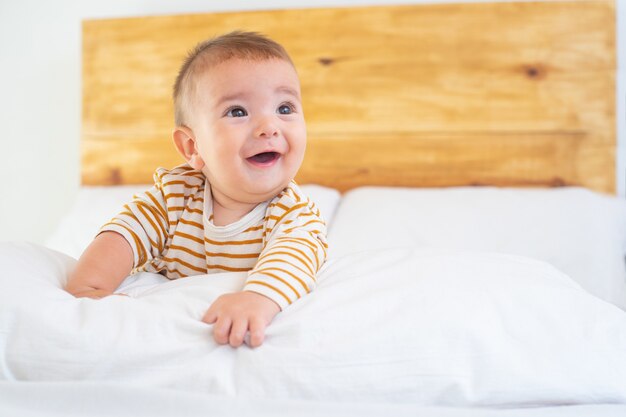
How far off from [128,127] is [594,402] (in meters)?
1.91

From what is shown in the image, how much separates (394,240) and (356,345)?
0.95 m

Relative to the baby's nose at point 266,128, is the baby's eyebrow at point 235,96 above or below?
above

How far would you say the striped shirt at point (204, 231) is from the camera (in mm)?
911

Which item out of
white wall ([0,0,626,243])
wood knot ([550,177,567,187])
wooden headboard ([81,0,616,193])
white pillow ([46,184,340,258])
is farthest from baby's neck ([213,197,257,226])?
white wall ([0,0,626,243])

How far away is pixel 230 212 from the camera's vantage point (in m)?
1.05

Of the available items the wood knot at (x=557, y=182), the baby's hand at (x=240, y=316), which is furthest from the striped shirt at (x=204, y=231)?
the wood knot at (x=557, y=182)

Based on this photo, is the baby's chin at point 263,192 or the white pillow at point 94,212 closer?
the baby's chin at point 263,192

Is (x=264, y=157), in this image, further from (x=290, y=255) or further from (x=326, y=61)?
(x=326, y=61)

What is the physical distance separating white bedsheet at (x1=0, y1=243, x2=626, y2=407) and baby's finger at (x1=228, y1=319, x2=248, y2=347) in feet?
0.04

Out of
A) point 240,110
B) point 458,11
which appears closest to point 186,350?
point 240,110

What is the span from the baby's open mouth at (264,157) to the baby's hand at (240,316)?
29 cm

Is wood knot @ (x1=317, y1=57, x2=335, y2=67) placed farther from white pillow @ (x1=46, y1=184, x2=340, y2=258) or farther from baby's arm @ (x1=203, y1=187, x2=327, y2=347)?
baby's arm @ (x1=203, y1=187, x2=327, y2=347)

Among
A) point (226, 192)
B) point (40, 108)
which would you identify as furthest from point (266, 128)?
point (40, 108)

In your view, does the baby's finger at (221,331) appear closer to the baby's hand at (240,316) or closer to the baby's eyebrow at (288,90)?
Answer: the baby's hand at (240,316)
